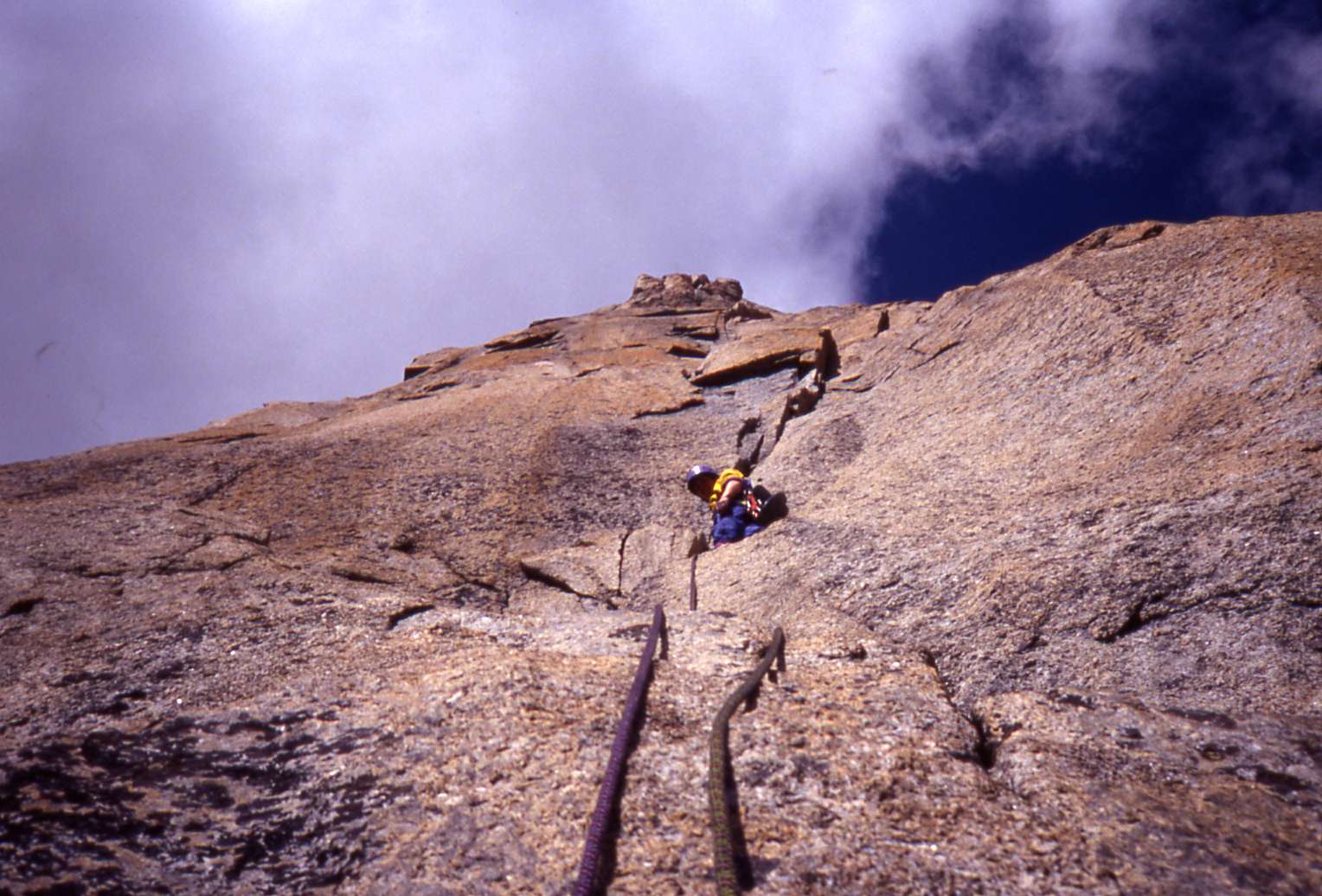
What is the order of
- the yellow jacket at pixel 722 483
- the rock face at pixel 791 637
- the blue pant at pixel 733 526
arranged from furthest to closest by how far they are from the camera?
the yellow jacket at pixel 722 483, the blue pant at pixel 733 526, the rock face at pixel 791 637

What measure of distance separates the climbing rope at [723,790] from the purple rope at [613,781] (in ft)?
0.98

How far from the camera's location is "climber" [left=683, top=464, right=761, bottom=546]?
19.7 ft

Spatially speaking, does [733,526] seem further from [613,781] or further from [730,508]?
[613,781]

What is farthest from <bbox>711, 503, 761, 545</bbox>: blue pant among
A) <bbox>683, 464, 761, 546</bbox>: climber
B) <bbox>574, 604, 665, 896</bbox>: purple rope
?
<bbox>574, 604, 665, 896</bbox>: purple rope

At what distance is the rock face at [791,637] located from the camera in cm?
227

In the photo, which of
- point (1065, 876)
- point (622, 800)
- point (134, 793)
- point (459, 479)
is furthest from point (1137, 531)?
point (459, 479)

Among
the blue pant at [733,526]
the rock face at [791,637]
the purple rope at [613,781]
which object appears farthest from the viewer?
the blue pant at [733,526]

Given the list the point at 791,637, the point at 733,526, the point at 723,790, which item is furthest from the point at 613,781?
the point at 733,526

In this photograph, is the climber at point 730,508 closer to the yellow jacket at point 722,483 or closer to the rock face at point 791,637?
the yellow jacket at point 722,483

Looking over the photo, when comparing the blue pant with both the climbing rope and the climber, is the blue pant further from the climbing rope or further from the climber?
the climbing rope

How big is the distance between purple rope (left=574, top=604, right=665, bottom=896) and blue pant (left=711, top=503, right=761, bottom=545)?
2.58 m

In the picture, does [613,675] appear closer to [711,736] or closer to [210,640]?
[711,736]

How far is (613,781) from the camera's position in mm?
2389

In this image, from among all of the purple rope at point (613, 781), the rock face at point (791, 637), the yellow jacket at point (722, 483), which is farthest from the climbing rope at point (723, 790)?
the yellow jacket at point (722, 483)
